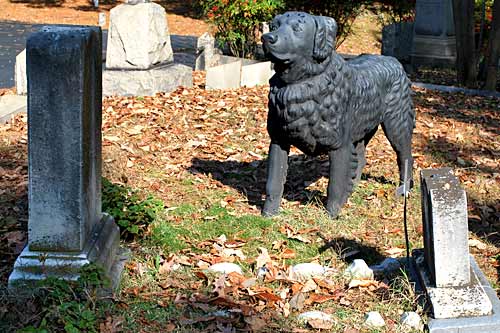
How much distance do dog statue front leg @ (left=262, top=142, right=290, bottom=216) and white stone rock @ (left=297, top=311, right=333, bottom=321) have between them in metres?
1.72

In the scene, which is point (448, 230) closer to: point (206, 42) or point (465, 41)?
point (465, 41)

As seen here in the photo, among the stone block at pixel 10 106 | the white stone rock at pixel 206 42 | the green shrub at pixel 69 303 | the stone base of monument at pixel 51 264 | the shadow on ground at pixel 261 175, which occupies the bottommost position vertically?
the stone block at pixel 10 106

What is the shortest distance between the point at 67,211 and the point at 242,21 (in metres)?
9.27

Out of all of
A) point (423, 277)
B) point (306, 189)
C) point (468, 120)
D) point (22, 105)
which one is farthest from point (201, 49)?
point (423, 277)

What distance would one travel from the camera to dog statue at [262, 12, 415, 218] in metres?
5.02

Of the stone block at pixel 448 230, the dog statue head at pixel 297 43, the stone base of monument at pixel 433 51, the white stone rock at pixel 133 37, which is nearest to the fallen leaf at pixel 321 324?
the stone block at pixel 448 230

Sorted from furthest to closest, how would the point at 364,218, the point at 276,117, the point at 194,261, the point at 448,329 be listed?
the point at 364,218
the point at 276,117
the point at 194,261
the point at 448,329

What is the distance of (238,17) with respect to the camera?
501 inches

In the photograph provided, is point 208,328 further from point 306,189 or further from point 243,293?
point 306,189

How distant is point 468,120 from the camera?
31.1 feet

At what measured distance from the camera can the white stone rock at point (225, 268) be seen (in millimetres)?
4559

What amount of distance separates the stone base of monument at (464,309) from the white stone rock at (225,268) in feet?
4.15

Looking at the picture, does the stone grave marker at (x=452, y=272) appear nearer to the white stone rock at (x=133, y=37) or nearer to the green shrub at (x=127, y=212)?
the green shrub at (x=127, y=212)

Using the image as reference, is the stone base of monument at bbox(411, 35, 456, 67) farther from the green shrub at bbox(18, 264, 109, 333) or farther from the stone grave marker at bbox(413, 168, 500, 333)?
the green shrub at bbox(18, 264, 109, 333)
